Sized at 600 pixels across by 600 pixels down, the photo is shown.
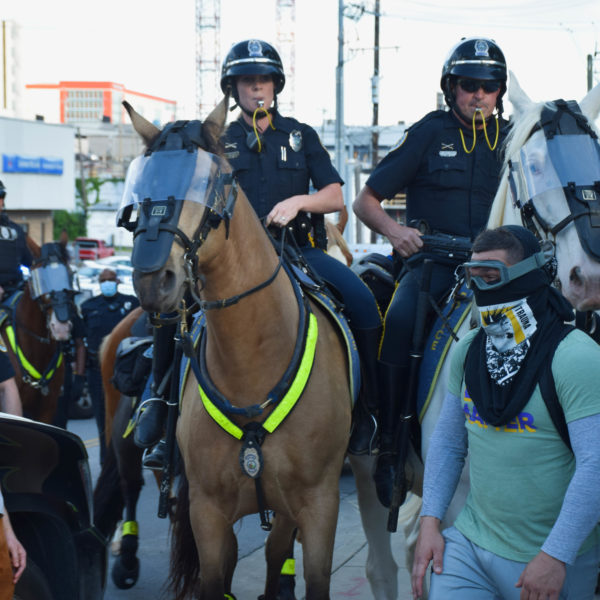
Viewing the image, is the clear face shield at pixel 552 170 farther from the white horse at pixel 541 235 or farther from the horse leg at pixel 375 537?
the horse leg at pixel 375 537

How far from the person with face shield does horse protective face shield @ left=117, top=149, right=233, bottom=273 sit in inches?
46.0

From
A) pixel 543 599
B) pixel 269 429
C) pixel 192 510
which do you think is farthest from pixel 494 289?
pixel 192 510

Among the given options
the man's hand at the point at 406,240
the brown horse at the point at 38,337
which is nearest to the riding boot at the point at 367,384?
the man's hand at the point at 406,240

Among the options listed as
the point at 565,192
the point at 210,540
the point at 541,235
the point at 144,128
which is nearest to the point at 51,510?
the point at 210,540

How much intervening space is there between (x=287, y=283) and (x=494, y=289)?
1.47 m

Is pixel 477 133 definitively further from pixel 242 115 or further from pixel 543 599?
pixel 543 599

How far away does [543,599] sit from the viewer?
285 cm

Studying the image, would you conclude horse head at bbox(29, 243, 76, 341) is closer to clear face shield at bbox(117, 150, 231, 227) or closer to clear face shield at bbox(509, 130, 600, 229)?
clear face shield at bbox(117, 150, 231, 227)

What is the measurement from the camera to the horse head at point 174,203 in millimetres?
3410

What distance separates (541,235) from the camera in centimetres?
386

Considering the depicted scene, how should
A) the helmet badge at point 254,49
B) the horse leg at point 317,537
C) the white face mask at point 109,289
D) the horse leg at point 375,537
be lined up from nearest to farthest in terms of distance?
the horse leg at point 317,537
the helmet badge at point 254,49
the horse leg at point 375,537
the white face mask at point 109,289

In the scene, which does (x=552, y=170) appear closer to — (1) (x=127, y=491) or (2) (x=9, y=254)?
(1) (x=127, y=491)

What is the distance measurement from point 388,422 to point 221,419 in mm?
1083

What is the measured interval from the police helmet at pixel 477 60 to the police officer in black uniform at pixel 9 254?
4.54 m
